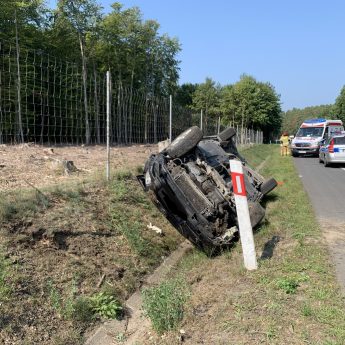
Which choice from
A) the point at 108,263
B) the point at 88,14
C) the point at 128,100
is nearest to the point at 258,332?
the point at 108,263

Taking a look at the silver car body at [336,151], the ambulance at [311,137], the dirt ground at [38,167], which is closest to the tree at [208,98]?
→ the ambulance at [311,137]

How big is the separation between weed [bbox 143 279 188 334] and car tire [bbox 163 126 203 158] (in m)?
2.63

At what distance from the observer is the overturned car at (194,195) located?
5855 millimetres

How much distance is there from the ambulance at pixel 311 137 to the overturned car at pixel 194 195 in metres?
20.3

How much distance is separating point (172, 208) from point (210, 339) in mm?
2811

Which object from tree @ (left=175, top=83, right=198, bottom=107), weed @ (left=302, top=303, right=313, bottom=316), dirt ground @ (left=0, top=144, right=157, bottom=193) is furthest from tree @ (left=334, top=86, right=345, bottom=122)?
weed @ (left=302, top=303, right=313, bottom=316)

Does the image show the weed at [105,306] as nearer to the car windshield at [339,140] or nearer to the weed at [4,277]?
the weed at [4,277]

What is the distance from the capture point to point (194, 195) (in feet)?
19.7

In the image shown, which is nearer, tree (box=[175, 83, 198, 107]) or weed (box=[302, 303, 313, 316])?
weed (box=[302, 303, 313, 316])

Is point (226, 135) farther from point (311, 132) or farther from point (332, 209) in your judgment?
point (311, 132)

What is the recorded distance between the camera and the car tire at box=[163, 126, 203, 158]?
6473 mm

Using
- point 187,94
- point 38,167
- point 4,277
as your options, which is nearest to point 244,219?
point 4,277

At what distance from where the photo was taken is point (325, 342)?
317cm

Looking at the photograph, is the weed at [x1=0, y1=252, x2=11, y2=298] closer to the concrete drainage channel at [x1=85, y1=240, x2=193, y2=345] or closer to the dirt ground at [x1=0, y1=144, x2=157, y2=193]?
the concrete drainage channel at [x1=85, y1=240, x2=193, y2=345]
